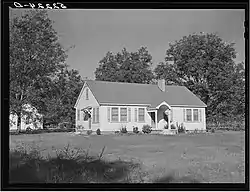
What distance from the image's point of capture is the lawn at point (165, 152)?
4.62 meters

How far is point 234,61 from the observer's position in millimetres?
5258

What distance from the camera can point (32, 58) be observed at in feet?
18.0

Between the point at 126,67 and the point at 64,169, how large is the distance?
6.24 feet

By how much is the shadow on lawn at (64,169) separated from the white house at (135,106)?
948 mm

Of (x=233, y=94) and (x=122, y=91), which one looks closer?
(x=233, y=94)

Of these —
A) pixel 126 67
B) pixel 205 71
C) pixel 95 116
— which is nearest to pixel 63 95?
pixel 126 67

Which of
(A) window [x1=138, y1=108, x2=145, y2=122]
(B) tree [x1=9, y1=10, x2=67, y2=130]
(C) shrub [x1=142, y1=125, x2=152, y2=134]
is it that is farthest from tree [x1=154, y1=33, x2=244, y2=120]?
(B) tree [x1=9, y1=10, x2=67, y2=130]

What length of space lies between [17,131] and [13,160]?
45cm

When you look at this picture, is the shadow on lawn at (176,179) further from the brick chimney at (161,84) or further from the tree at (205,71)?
the brick chimney at (161,84)

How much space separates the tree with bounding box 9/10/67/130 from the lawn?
54 centimetres

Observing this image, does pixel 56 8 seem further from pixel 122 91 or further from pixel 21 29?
pixel 122 91

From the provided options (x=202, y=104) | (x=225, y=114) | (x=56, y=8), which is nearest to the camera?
(x=56, y=8)

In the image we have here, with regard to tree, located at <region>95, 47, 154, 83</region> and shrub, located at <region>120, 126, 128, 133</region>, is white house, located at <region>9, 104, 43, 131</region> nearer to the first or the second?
tree, located at <region>95, 47, 154, 83</region>

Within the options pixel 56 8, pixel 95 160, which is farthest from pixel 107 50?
pixel 95 160
